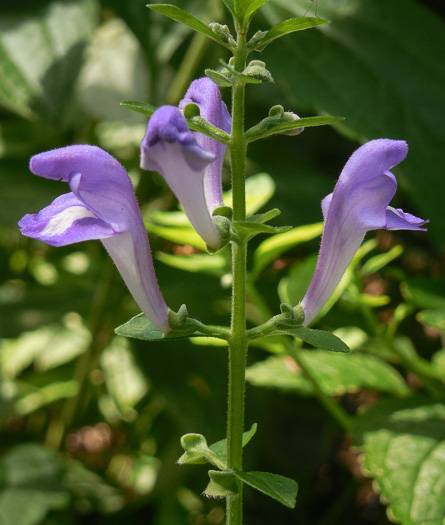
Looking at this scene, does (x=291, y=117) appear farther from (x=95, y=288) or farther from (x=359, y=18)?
(x=95, y=288)

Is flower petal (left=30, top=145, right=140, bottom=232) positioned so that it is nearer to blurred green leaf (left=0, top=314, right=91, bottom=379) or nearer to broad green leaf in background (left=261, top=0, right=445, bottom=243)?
broad green leaf in background (left=261, top=0, right=445, bottom=243)

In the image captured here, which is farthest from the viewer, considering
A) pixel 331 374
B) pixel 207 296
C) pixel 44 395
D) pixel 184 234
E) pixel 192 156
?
pixel 44 395

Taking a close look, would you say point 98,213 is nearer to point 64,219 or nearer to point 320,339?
point 64,219

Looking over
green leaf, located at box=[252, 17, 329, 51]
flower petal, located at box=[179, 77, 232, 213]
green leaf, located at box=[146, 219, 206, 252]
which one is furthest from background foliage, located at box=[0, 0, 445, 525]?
green leaf, located at box=[252, 17, 329, 51]

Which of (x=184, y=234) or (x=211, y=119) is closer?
(x=211, y=119)

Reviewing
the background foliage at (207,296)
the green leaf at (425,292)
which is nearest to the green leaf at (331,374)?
the background foliage at (207,296)

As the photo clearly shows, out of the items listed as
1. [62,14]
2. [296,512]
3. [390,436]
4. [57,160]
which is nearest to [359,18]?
[62,14]

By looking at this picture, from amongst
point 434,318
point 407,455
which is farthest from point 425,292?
point 407,455
